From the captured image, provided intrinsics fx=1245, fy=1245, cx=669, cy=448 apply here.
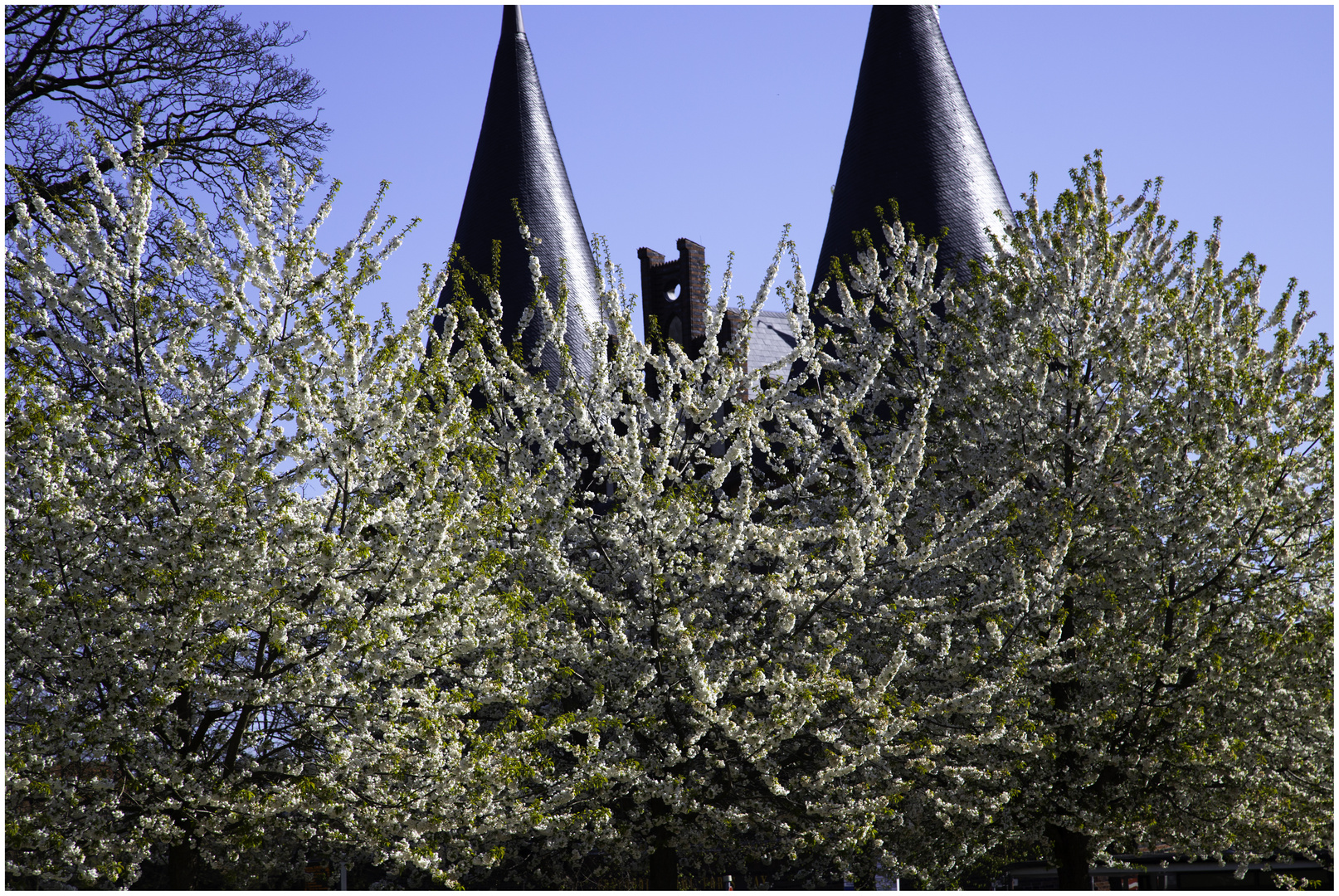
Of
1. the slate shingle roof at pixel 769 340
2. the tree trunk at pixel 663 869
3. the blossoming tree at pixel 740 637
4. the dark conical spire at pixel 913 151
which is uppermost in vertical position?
the dark conical spire at pixel 913 151

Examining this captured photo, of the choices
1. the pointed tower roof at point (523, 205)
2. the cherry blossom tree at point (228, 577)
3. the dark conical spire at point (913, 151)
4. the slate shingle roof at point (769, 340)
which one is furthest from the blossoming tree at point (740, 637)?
the slate shingle roof at point (769, 340)

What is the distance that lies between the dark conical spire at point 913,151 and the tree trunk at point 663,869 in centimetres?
787

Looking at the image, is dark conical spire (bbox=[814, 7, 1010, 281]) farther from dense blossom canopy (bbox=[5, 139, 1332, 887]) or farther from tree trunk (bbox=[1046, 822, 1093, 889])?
tree trunk (bbox=[1046, 822, 1093, 889])

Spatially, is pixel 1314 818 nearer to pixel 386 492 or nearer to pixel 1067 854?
pixel 1067 854

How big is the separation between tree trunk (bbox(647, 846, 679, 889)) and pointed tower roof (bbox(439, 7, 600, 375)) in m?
7.17

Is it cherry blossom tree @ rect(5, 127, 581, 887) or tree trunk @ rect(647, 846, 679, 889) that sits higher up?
cherry blossom tree @ rect(5, 127, 581, 887)

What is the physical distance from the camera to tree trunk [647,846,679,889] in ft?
32.3

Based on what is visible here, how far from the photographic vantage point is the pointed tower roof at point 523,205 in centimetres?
1652

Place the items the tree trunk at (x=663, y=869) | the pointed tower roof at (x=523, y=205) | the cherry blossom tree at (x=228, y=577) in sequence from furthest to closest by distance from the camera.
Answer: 1. the pointed tower roof at (x=523, y=205)
2. the tree trunk at (x=663, y=869)
3. the cherry blossom tree at (x=228, y=577)

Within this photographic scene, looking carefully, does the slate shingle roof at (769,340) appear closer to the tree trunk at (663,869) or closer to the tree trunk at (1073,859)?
the tree trunk at (1073,859)

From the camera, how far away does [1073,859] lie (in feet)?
35.6

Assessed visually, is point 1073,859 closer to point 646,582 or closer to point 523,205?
point 646,582

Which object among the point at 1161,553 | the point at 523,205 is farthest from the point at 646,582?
the point at 523,205

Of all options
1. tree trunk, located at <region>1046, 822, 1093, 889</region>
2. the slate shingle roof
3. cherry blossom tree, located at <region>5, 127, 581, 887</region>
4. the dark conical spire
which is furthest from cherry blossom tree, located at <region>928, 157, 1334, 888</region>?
the slate shingle roof
